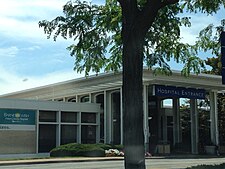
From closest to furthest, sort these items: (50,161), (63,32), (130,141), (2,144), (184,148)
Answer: (130,141) → (63,32) → (50,161) → (2,144) → (184,148)

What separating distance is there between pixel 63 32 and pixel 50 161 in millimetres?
19659

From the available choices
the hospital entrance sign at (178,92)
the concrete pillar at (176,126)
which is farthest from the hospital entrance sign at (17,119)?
the concrete pillar at (176,126)

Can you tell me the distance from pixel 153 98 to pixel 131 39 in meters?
41.2

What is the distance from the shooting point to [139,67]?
8.52 m

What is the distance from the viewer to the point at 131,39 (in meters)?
8.58

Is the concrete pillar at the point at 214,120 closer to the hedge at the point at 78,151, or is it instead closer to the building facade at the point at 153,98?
the building facade at the point at 153,98

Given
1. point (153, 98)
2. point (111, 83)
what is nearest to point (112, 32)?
point (111, 83)

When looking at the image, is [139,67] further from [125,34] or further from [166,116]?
[166,116]

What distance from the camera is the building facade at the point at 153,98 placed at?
129ft

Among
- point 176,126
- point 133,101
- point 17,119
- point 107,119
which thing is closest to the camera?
point 133,101

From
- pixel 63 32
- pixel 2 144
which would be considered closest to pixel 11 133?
pixel 2 144

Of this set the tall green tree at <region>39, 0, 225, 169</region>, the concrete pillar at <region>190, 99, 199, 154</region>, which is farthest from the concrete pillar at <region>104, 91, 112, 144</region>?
Result: the tall green tree at <region>39, 0, 225, 169</region>

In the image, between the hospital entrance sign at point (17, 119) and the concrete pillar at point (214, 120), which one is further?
the concrete pillar at point (214, 120)

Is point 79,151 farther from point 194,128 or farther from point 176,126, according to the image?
point 176,126
